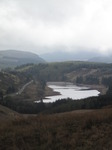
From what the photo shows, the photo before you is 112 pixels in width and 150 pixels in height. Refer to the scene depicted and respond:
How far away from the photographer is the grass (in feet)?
42.1

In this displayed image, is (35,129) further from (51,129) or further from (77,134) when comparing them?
(77,134)

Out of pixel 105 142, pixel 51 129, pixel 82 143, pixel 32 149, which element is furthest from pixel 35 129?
pixel 105 142

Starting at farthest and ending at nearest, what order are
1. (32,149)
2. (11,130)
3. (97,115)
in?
(97,115)
(11,130)
(32,149)

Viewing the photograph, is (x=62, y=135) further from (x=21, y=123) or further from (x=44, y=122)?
(x=21, y=123)

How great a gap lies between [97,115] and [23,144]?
194 inches

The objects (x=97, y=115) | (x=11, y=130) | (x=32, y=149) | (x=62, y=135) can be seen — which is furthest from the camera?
(x=97, y=115)

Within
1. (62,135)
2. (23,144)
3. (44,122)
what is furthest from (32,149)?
(44,122)

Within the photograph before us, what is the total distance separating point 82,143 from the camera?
1298 centimetres

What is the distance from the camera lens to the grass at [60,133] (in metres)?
12.8

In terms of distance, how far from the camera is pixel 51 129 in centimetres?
1443

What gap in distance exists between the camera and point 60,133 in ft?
45.8

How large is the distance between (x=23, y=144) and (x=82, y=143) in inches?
110

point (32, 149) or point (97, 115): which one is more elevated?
point (97, 115)

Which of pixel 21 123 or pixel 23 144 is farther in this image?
pixel 21 123
